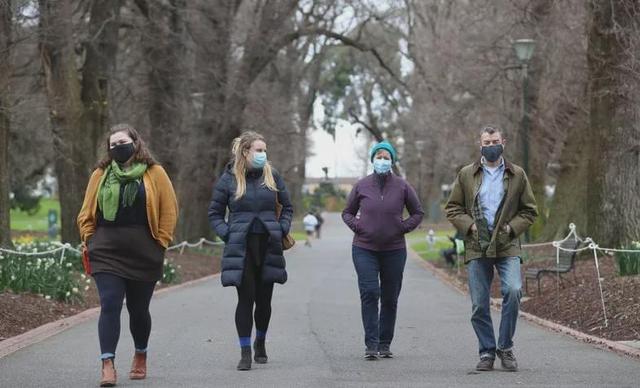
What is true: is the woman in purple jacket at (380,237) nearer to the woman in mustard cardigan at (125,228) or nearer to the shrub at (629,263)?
the woman in mustard cardigan at (125,228)

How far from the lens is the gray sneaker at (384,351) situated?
9.74 meters

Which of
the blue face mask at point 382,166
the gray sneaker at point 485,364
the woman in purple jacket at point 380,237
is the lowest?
the gray sneaker at point 485,364

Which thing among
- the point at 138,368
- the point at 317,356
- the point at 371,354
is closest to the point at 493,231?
the point at 371,354

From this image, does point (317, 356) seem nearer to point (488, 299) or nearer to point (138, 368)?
point (488, 299)

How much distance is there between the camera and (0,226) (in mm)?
17719

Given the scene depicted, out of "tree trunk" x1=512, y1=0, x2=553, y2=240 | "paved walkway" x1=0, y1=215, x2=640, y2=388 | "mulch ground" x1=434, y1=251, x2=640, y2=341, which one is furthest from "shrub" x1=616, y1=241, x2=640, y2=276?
"tree trunk" x1=512, y1=0, x2=553, y2=240

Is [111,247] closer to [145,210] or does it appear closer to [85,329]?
[145,210]

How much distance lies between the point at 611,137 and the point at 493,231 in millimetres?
9737

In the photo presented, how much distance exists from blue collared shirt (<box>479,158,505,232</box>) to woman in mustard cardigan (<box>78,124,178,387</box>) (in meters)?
2.40

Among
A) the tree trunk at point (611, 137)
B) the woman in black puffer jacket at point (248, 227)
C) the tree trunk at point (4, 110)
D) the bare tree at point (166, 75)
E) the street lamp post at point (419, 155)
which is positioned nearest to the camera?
the woman in black puffer jacket at point (248, 227)

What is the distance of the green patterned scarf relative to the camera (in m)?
8.09

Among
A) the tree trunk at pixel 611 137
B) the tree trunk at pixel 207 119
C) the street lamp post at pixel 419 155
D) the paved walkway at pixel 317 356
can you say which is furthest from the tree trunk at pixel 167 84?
the street lamp post at pixel 419 155

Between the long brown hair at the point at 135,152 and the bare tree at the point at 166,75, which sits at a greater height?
the bare tree at the point at 166,75

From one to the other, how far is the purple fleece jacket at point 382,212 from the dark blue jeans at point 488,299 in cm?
91
